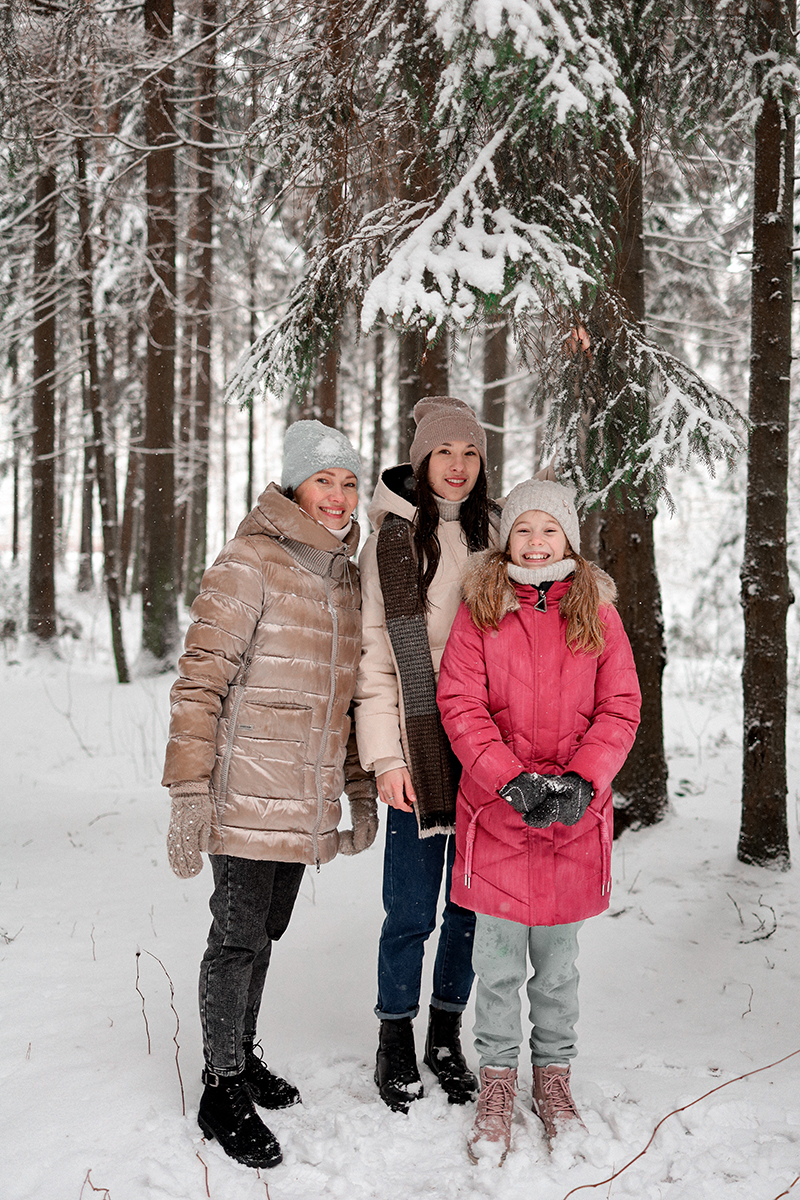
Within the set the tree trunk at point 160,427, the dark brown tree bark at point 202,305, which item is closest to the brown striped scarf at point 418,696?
the dark brown tree bark at point 202,305

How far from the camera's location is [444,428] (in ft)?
10.8

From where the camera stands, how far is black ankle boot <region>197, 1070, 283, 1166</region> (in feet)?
8.85

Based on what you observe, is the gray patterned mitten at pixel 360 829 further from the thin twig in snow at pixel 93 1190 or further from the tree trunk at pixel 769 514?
the tree trunk at pixel 769 514

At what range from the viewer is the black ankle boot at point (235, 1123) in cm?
270

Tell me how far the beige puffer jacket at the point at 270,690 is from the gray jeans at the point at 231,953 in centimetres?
11

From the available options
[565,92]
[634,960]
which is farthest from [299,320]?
[634,960]

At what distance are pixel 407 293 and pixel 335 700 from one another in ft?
5.04

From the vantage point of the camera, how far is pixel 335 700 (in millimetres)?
3059

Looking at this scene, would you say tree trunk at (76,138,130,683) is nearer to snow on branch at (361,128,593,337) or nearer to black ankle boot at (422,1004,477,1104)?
snow on branch at (361,128,593,337)

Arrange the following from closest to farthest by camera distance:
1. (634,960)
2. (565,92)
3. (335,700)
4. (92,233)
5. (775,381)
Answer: (565,92), (335,700), (634,960), (775,381), (92,233)

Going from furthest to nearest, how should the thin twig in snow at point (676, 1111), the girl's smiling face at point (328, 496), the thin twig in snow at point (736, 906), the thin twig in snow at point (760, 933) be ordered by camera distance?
1. the thin twig in snow at point (736, 906)
2. the thin twig in snow at point (760, 933)
3. the girl's smiling face at point (328, 496)
4. the thin twig in snow at point (676, 1111)

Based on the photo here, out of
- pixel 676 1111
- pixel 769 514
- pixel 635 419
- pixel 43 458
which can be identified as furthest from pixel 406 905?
pixel 43 458

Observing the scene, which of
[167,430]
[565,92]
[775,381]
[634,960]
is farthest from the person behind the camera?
[167,430]

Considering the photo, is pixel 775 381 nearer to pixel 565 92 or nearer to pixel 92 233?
pixel 565 92
